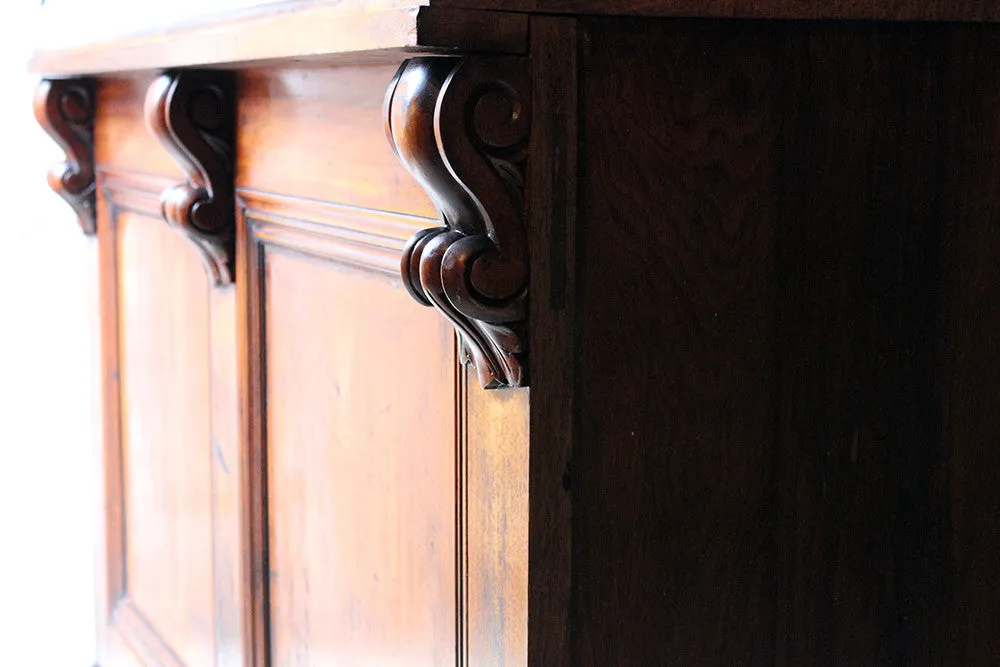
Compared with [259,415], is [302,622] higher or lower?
lower

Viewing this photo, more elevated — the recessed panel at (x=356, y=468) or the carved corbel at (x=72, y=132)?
the carved corbel at (x=72, y=132)

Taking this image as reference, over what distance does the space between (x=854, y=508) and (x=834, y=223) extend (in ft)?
0.64

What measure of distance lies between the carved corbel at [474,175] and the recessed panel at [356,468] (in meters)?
0.14

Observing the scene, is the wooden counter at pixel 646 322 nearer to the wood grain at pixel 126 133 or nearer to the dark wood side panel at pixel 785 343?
the dark wood side panel at pixel 785 343

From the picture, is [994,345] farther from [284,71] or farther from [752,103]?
[284,71]

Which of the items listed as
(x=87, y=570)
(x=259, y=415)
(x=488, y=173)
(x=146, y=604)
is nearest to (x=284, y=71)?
(x=259, y=415)

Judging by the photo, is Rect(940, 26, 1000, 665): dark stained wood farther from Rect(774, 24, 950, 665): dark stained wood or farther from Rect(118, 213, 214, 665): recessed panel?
Rect(118, 213, 214, 665): recessed panel

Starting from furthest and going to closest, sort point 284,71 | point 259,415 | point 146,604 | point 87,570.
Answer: point 87,570
point 146,604
point 259,415
point 284,71

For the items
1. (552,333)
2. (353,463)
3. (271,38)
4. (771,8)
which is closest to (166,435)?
(353,463)

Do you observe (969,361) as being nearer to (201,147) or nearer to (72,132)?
(201,147)

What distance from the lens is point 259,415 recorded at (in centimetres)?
124

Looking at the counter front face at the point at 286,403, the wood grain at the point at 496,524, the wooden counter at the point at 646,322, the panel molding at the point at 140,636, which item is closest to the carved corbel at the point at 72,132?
the counter front face at the point at 286,403

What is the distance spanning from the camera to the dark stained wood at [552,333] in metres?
0.74

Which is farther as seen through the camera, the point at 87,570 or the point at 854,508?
the point at 87,570
